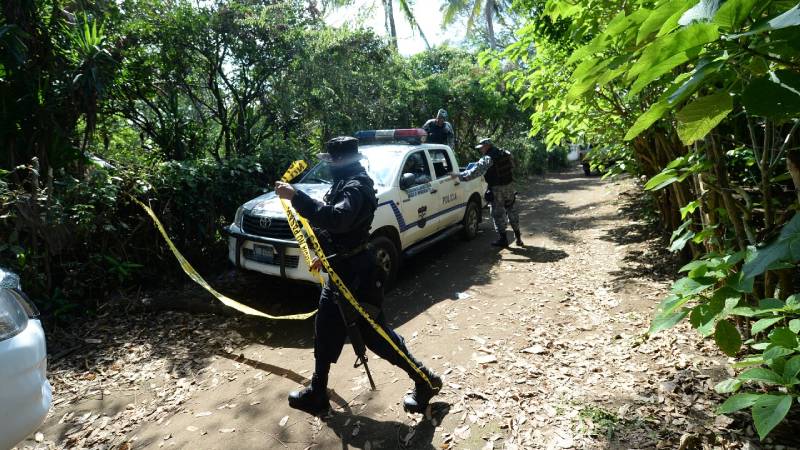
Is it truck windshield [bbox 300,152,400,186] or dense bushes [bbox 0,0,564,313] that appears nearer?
dense bushes [bbox 0,0,564,313]

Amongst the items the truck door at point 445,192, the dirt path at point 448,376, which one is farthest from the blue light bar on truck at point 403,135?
the dirt path at point 448,376

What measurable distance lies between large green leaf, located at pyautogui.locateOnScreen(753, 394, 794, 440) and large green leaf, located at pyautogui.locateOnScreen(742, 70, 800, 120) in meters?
1.07

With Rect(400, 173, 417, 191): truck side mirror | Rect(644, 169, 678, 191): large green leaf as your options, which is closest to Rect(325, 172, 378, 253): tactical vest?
Rect(644, 169, 678, 191): large green leaf

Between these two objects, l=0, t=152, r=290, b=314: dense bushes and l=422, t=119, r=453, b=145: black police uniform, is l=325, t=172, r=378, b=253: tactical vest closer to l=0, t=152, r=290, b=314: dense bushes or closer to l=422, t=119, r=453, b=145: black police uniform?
l=0, t=152, r=290, b=314: dense bushes

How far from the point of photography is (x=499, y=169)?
753cm

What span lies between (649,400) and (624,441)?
20.2 inches

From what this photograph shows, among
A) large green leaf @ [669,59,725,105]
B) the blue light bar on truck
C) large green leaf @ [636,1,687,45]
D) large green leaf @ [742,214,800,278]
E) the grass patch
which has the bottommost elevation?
the grass patch

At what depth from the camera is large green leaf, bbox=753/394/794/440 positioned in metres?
1.51

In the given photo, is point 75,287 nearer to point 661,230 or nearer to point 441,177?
point 441,177

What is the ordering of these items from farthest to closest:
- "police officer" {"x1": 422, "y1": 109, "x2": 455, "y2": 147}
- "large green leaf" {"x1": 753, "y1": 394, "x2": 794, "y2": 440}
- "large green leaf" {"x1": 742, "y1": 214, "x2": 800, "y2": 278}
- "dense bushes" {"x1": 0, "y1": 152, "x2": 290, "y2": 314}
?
"police officer" {"x1": 422, "y1": 109, "x2": 455, "y2": 147}, "dense bushes" {"x1": 0, "y1": 152, "x2": 290, "y2": 314}, "large green leaf" {"x1": 753, "y1": 394, "x2": 794, "y2": 440}, "large green leaf" {"x1": 742, "y1": 214, "x2": 800, "y2": 278}

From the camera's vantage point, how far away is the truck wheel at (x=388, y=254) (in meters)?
5.51

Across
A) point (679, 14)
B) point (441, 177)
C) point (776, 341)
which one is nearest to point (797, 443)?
point (776, 341)

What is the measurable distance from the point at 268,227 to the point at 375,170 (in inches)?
70.6

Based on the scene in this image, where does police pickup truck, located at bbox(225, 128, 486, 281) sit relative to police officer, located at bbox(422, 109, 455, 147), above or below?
below
